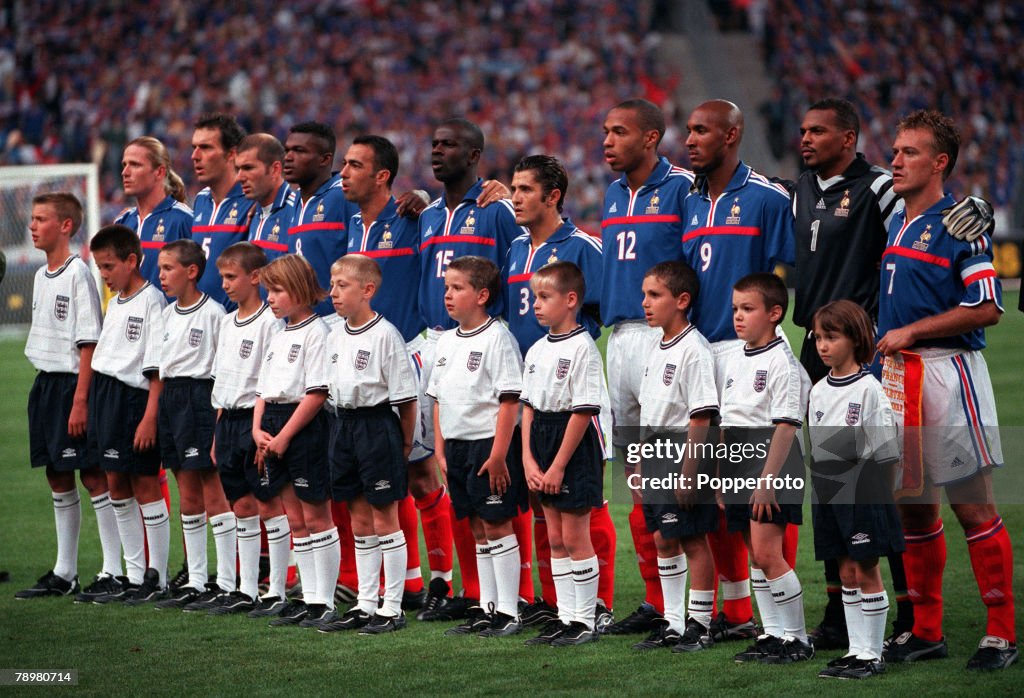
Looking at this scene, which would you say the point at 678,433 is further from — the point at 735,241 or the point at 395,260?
the point at 395,260

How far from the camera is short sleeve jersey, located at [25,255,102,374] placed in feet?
24.7

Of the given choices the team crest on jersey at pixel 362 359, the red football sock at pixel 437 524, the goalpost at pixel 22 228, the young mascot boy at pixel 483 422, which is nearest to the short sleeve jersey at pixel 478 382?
the young mascot boy at pixel 483 422

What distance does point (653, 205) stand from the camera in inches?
255

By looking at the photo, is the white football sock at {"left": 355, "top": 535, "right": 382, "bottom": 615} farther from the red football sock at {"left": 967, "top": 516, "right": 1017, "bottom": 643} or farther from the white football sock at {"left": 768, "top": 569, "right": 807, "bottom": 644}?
the red football sock at {"left": 967, "top": 516, "right": 1017, "bottom": 643}

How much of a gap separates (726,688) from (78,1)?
88.6 feet

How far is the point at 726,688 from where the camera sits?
536 cm

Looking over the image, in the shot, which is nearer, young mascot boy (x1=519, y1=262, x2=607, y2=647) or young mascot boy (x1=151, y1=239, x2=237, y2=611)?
young mascot boy (x1=519, y1=262, x2=607, y2=647)

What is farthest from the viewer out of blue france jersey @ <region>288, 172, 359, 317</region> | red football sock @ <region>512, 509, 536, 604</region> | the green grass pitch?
blue france jersey @ <region>288, 172, 359, 317</region>

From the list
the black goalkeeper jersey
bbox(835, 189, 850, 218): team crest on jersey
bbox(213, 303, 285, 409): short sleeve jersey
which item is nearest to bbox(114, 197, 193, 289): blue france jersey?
bbox(213, 303, 285, 409): short sleeve jersey

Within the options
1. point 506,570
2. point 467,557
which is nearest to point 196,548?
point 467,557

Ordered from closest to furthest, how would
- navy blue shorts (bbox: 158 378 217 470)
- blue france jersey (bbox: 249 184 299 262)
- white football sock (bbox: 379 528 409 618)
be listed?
white football sock (bbox: 379 528 409 618), navy blue shorts (bbox: 158 378 217 470), blue france jersey (bbox: 249 184 299 262)

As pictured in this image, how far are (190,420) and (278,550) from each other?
2.82 feet

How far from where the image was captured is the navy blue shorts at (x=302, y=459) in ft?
22.0

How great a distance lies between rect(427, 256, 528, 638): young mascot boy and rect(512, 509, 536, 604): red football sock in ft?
0.97
